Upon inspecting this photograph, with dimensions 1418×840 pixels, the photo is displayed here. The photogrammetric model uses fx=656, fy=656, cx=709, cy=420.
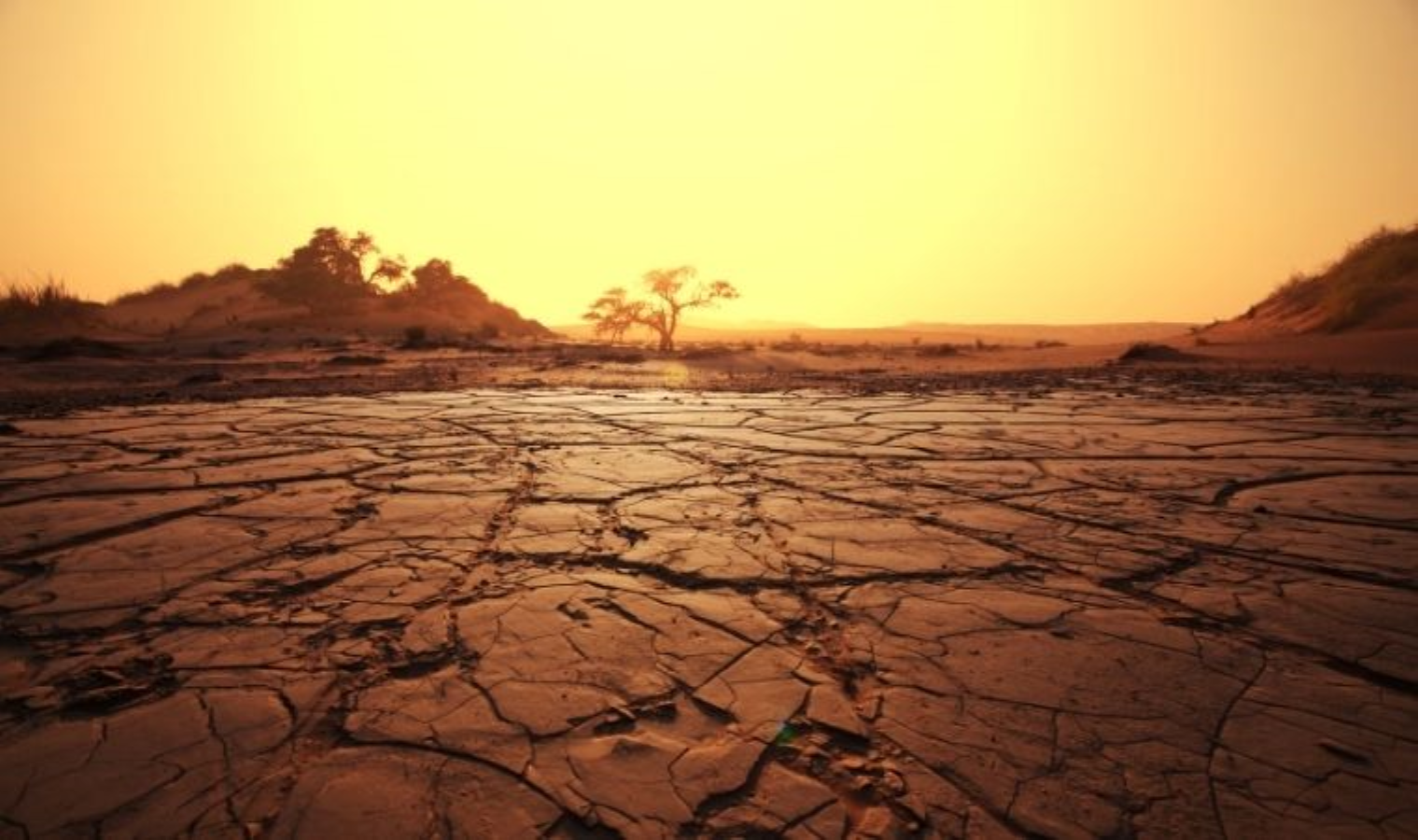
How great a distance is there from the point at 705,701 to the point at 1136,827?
2.73 feet

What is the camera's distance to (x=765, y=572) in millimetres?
2184

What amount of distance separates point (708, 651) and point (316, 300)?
25.2 meters

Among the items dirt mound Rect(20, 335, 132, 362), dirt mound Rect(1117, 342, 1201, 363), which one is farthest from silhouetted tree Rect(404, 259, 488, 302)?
dirt mound Rect(1117, 342, 1201, 363)

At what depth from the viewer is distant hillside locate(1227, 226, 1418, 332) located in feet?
38.8

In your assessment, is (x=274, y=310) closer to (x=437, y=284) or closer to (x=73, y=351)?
(x=437, y=284)

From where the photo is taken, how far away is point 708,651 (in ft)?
5.61

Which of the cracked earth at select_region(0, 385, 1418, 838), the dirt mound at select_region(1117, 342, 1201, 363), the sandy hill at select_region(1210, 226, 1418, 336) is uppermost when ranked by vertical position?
the sandy hill at select_region(1210, 226, 1418, 336)

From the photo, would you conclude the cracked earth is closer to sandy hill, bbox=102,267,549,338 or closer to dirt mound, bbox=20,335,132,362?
dirt mound, bbox=20,335,132,362

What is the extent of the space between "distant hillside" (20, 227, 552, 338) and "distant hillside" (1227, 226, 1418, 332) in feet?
64.9

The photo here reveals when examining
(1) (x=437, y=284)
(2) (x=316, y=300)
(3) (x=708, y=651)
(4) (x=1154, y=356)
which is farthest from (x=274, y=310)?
(3) (x=708, y=651)

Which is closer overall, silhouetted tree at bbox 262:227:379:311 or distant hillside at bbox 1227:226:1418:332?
distant hillside at bbox 1227:226:1418:332

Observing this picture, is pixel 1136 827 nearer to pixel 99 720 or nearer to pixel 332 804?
pixel 332 804

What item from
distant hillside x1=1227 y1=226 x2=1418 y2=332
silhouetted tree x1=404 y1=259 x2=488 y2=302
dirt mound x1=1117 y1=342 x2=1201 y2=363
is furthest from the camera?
silhouetted tree x1=404 y1=259 x2=488 y2=302

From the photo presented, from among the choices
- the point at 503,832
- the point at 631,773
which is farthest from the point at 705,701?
the point at 503,832
